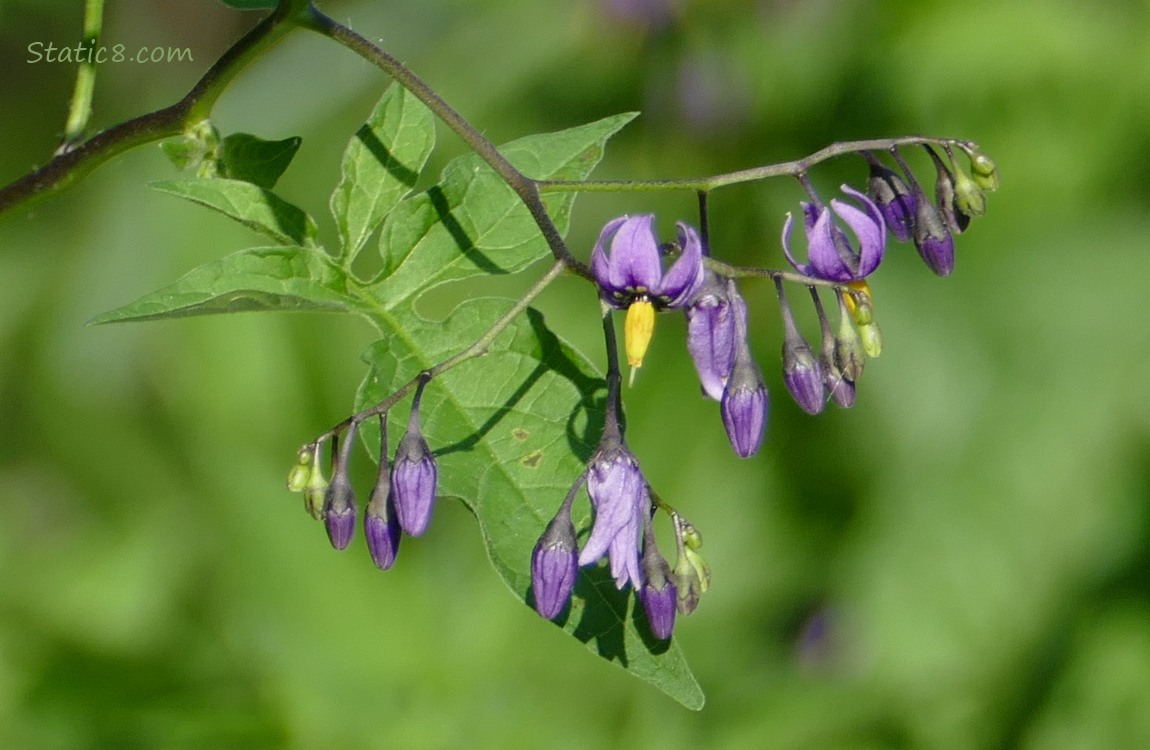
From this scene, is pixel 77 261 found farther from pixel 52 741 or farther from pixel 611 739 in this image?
pixel 611 739

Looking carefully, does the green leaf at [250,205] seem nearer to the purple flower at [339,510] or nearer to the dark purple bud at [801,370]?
the purple flower at [339,510]

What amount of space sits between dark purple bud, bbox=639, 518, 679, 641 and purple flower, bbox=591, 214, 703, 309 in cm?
36

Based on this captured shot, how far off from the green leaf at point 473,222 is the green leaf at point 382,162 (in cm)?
4

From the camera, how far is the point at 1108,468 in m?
4.52

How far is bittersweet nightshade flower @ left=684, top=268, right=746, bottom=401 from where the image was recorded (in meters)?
1.83

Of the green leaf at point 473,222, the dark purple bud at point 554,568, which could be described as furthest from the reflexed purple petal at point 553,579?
the green leaf at point 473,222

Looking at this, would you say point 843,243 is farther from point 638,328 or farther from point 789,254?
point 638,328

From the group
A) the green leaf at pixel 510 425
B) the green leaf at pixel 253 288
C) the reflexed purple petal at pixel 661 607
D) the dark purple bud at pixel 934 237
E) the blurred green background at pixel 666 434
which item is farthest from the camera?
the blurred green background at pixel 666 434

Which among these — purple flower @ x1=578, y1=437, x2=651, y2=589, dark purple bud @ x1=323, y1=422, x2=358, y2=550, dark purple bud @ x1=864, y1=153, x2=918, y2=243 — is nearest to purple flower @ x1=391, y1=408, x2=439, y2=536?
dark purple bud @ x1=323, y1=422, x2=358, y2=550

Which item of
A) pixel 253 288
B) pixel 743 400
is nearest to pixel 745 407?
pixel 743 400

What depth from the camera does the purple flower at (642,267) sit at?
69.5 inches

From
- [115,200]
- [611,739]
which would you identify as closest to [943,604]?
[611,739]

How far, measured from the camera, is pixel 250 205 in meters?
1.87

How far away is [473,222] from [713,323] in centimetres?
41
